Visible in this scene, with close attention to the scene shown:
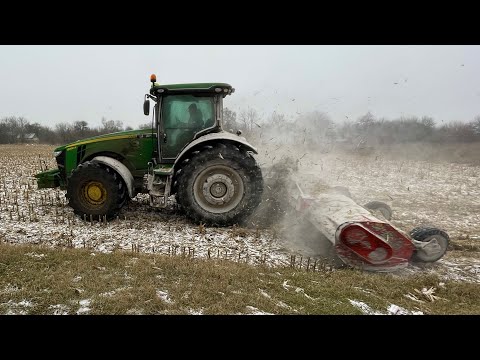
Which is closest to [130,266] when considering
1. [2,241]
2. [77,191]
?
[2,241]

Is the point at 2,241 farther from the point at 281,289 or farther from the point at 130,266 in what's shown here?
the point at 281,289

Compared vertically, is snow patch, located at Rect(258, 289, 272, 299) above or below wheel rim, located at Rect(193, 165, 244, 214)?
below

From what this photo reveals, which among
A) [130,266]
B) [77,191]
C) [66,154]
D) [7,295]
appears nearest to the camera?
[7,295]

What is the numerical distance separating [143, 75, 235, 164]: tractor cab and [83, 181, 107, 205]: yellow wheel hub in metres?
1.27

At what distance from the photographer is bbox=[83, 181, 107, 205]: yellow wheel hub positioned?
21.6ft

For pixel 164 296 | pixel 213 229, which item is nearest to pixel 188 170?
pixel 213 229

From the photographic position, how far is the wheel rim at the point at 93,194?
660 centimetres

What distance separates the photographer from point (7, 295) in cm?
367

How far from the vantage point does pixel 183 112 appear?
6.97 metres

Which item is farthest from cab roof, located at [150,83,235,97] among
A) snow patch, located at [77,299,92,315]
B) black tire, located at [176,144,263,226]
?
snow patch, located at [77,299,92,315]

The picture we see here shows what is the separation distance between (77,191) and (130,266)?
280 centimetres

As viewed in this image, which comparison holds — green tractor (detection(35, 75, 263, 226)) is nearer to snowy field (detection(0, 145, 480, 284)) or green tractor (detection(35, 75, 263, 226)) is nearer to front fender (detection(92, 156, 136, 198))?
front fender (detection(92, 156, 136, 198))

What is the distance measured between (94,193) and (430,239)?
226 inches

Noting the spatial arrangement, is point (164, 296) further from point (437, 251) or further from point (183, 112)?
point (183, 112)
